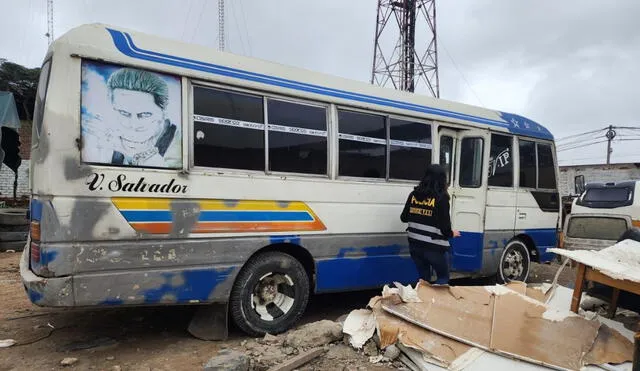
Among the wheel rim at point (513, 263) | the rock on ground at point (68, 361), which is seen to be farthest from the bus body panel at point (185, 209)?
the wheel rim at point (513, 263)

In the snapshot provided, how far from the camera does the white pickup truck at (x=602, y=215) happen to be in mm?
9047

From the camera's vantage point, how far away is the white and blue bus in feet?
11.9

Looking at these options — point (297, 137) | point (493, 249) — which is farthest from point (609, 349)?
point (297, 137)

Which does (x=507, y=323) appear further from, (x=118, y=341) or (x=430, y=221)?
(x=118, y=341)

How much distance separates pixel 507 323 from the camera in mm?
4215

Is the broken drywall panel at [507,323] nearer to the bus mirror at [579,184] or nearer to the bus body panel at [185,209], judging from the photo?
the bus body panel at [185,209]

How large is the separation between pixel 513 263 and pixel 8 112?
35.7 ft

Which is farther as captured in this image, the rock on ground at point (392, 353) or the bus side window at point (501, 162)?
the bus side window at point (501, 162)

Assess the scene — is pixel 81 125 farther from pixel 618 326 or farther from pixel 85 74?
pixel 618 326

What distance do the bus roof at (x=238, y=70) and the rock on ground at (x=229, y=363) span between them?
2429mm

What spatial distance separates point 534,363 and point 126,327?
3.94 metres

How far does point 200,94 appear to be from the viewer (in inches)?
166

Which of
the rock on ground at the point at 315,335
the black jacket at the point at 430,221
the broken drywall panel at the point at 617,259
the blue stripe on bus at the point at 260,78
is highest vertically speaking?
the blue stripe on bus at the point at 260,78

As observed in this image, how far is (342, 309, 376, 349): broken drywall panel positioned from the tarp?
381 inches
